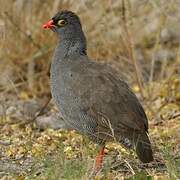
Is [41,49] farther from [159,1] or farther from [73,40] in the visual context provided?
[73,40]

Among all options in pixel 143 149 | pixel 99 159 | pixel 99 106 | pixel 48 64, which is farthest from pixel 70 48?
pixel 48 64

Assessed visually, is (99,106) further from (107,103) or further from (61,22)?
(61,22)

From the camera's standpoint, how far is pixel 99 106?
253 inches

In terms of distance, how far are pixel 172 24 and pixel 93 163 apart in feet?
13.8

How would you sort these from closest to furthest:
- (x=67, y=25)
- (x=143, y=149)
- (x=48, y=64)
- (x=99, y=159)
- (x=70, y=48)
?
(x=143, y=149), (x=99, y=159), (x=70, y=48), (x=67, y=25), (x=48, y=64)

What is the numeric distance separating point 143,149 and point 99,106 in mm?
528

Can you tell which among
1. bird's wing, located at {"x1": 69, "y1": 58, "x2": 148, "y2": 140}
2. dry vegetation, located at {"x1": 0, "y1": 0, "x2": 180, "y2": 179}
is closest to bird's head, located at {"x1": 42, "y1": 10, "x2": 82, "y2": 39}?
bird's wing, located at {"x1": 69, "y1": 58, "x2": 148, "y2": 140}

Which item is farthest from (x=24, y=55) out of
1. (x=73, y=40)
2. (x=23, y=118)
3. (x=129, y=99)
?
(x=129, y=99)

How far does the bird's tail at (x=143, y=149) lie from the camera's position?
20.8 feet

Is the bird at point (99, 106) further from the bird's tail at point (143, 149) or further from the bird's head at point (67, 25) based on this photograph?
the bird's head at point (67, 25)

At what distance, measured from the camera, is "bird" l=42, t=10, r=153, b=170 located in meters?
6.36

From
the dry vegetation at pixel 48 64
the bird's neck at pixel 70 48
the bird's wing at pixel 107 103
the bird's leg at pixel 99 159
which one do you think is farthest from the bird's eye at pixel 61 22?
the bird's leg at pixel 99 159

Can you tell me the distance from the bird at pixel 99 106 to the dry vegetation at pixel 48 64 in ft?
1.63

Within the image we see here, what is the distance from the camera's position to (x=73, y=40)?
7.21 m
